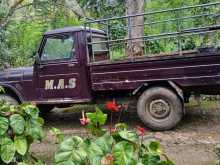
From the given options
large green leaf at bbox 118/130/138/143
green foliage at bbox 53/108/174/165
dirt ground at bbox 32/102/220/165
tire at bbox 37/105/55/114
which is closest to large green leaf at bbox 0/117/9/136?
green foliage at bbox 53/108/174/165

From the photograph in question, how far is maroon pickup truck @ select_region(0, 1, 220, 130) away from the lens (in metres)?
6.71

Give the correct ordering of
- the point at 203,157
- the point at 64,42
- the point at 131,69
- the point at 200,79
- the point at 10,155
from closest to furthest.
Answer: the point at 10,155
the point at 203,157
the point at 200,79
the point at 131,69
the point at 64,42

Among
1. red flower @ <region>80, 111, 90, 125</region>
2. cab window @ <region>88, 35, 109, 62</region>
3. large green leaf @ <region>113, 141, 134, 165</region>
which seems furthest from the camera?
cab window @ <region>88, 35, 109, 62</region>

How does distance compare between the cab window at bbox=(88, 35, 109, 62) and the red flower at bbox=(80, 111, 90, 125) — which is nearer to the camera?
the red flower at bbox=(80, 111, 90, 125)

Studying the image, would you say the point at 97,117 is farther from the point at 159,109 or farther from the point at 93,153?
the point at 159,109

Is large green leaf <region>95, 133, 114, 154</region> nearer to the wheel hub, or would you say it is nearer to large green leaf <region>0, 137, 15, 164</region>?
large green leaf <region>0, 137, 15, 164</region>

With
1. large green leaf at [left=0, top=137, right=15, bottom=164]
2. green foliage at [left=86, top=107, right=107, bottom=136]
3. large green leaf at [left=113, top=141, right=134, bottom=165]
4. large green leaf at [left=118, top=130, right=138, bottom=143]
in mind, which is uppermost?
green foliage at [left=86, top=107, right=107, bottom=136]

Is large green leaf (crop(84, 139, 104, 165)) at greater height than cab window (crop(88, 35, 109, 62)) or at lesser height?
lesser

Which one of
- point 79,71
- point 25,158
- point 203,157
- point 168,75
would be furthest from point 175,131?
point 25,158

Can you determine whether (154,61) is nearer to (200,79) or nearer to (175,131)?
(200,79)

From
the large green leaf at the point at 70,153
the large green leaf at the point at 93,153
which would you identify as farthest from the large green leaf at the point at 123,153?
the large green leaf at the point at 70,153

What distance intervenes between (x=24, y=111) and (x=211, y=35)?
5.30m

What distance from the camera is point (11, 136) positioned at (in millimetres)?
3412

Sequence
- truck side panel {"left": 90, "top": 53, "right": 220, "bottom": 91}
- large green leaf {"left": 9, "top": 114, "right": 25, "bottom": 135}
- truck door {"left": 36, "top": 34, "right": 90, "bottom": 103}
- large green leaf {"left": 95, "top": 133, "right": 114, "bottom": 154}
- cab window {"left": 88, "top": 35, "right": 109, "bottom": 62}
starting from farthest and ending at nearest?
cab window {"left": 88, "top": 35, "right": 109, "bottom": 62}
truck door {"left": 36, "top": 34, "right": 90, "bottom": 103}
truck side panel {"left": 90, "top": 53, "right": 220, "bottom": 91}
large green leaf {"left": 9, "top": 114, "right": 25, "bottom": 135}
large green leaf {"left": 95, "top": 133, "right": 114, "bottom": 154}
